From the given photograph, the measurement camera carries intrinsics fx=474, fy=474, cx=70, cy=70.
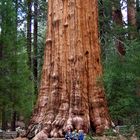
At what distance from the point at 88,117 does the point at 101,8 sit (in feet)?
38.3

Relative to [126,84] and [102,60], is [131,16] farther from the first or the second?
[126,84]

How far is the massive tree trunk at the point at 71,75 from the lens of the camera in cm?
1282

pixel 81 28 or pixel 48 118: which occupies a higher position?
pixel 81 28

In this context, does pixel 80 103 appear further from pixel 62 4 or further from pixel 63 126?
pixel 62 4

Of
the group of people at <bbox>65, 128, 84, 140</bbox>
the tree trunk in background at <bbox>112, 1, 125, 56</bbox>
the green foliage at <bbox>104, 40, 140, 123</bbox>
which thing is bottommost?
the group of people at <bbox>65, 128, 84, 140</bbox>

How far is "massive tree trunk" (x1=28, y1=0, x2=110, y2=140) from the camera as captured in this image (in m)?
12.8

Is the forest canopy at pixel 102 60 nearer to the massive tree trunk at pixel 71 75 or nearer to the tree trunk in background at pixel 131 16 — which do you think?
the tree trunk in background at pixel 131 16

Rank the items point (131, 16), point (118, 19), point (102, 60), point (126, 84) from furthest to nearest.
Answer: point (131, 16) < point (118, 19) < point (102, 60) < point (126, 84)

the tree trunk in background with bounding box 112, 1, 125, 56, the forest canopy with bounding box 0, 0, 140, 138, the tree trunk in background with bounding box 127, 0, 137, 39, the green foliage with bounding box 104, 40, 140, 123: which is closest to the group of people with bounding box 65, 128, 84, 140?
the forest canopy with bounding box 0, 0, 140, 138

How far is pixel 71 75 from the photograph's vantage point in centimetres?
1318

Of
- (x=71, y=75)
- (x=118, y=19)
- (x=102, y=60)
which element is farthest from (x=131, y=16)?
(x=71, y=75)

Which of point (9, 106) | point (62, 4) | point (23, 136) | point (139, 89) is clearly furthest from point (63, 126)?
point (9, 106)

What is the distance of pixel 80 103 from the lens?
42.3ft

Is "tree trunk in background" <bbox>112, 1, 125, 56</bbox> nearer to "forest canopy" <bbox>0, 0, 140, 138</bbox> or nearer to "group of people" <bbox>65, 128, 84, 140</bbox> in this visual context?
"forest canopy" <bbox>0, 0, 140, 138</bbox>
